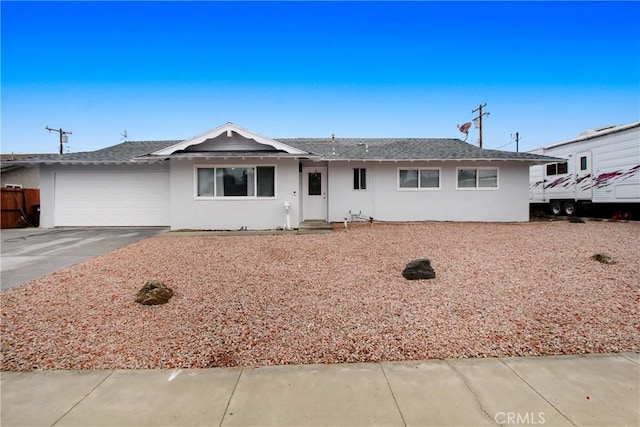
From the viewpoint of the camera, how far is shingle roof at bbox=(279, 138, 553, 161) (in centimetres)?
1312

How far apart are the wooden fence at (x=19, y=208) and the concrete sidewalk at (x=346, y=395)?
592 inches

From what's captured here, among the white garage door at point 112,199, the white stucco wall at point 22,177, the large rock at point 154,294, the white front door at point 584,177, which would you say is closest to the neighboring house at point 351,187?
the white garage door at point 112,199

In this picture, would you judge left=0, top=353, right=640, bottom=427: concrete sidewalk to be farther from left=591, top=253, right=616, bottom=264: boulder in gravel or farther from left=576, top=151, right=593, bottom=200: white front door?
left=576, top=151, right=593, bottom=200: white front door

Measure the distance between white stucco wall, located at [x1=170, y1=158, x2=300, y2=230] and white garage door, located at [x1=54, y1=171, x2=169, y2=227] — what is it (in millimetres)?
2454

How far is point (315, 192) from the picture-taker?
1382cm

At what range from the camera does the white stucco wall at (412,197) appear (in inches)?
537

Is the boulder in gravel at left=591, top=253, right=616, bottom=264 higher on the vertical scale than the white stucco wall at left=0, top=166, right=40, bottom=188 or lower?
lower

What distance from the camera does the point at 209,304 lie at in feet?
14.9

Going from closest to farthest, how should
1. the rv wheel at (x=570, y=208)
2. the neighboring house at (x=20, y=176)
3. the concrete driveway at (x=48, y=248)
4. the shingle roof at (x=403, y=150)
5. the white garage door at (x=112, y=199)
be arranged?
the concrete driveway at (x=48, y=248), the shingle roof at (x=403, y=150), the white garage door at (x=112, y=199), the rv wheel at (x=570, y=208), the neighboring house at (x=20, y=176)

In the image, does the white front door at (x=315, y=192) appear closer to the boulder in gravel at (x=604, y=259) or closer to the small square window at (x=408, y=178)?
the small square window at (x=408, y=178)

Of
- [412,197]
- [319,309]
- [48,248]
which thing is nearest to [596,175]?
[412,197]

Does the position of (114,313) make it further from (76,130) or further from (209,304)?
(76,130)

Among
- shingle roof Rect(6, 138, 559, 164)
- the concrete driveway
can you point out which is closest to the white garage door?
the concrete driveway

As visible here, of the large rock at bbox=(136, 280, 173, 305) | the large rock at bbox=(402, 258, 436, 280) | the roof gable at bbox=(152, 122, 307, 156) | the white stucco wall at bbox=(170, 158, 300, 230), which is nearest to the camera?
the large rock at bbox=(136, 280, 173, 305)
